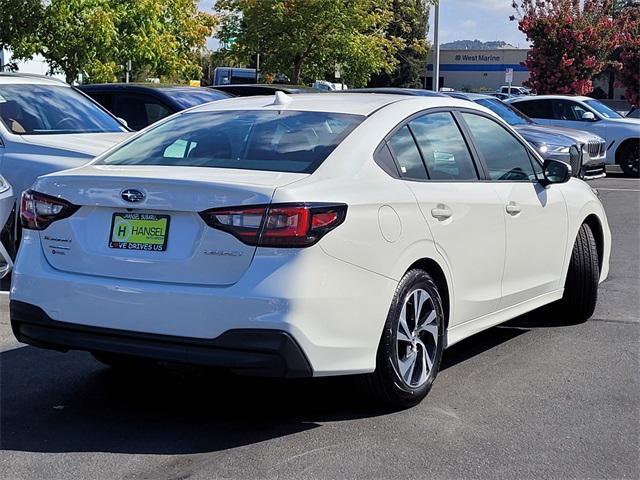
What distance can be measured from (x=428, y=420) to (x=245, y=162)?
5.19ft

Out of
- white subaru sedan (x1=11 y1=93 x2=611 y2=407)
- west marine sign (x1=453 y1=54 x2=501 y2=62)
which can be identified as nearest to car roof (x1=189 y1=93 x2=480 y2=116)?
white subaru sedan (x1=11 y1=93 x2=611 y2=407)

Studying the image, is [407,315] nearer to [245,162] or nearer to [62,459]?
[245,162]

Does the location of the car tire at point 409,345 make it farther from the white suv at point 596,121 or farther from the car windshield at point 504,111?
the white suv at point 596,121

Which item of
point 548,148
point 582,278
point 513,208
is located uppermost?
point 548,148

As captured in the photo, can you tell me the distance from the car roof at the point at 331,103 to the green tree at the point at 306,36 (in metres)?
23.5

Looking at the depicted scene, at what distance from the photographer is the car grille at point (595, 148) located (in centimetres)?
1662

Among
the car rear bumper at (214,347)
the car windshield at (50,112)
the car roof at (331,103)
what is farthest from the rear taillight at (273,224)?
the car windshield at (50,112)

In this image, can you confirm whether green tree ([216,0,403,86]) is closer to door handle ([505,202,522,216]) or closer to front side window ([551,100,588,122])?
front side window ([551,100,588,122])

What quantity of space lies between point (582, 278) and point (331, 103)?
2.47 metres

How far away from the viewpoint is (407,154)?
5.15 m

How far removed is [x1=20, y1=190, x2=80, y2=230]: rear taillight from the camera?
465cm

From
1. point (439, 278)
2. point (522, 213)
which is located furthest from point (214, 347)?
point (522, 213)

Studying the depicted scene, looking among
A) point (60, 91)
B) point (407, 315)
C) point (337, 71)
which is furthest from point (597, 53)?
point (407, 315)

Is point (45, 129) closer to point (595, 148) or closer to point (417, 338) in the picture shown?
point (417, 338)
